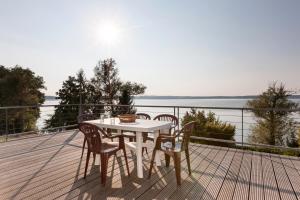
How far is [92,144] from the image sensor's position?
3.27 meters

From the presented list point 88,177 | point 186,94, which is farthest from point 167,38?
point 186,94

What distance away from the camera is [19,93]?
1705cm

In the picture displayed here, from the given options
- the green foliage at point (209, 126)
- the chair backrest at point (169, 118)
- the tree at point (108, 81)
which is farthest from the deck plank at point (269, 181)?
the tree at point (108, 81)

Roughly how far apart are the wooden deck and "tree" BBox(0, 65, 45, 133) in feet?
43.9

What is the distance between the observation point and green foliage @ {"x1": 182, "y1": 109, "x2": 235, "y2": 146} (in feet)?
35.2

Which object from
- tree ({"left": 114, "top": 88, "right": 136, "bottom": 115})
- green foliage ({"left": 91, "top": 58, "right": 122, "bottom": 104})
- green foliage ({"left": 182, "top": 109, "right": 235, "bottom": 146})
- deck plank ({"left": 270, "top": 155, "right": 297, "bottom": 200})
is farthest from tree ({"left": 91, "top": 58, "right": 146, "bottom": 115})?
deck plank ({"left": 270, "top": 155, "right": 297, "bottom": 200})

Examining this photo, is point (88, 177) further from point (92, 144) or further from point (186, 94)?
point (186, 94)

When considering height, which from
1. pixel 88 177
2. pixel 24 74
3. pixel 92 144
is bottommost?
pixel 88 177

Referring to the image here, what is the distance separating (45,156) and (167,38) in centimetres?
564

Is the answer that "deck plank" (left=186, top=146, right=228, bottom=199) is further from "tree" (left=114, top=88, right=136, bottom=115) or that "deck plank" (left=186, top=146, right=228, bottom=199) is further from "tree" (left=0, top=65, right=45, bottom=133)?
"tree" (left=0, top=65, right=45, bottom=133)

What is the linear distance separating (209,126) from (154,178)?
8.36 metres

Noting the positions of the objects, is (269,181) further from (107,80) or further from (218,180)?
(107,80)

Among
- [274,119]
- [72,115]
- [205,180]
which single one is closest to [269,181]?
[205,180]

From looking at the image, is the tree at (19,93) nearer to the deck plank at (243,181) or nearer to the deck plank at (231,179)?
the deck plank at (231,179)
